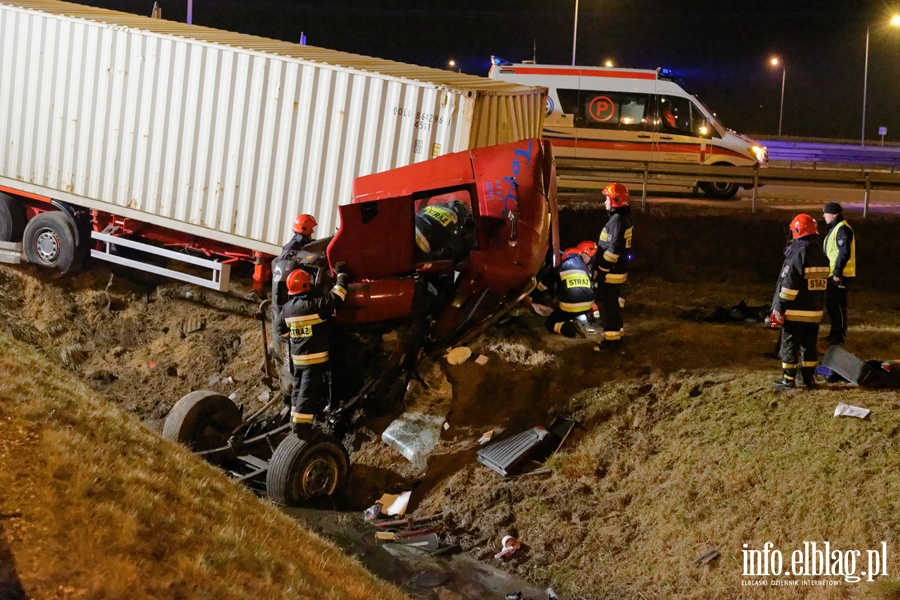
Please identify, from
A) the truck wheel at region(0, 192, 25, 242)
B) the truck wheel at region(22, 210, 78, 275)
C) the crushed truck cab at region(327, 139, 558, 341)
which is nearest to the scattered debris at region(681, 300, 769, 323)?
the crushed truck cab at region(327, 139, 558, 341)

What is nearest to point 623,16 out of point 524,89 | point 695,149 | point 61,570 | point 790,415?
point 695,149

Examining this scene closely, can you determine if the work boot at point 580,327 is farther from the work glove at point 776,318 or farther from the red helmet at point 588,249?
the work glove at point 776,318

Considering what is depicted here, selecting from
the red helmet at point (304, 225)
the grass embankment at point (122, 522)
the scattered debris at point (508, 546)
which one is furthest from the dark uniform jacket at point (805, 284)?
the red helmet at point (304, 225)

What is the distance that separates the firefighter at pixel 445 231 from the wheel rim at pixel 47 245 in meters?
5.73

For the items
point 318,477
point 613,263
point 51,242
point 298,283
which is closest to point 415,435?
point 318,477

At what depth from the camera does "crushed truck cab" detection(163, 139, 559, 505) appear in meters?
6.99

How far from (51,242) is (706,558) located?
29.3 ft

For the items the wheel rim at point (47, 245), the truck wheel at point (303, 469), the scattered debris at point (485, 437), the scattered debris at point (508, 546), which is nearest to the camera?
the scattered debris at point (508, 546)

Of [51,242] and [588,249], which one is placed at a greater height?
[588,249]

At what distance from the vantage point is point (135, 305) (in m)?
10.9

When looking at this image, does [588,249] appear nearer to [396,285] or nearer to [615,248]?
[615,248]

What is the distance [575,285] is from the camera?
8141 millimetres

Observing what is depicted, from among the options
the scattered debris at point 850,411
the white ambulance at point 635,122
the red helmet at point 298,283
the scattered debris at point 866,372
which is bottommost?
the scattered debris at point 850,411

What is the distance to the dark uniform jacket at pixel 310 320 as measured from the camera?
668cm
